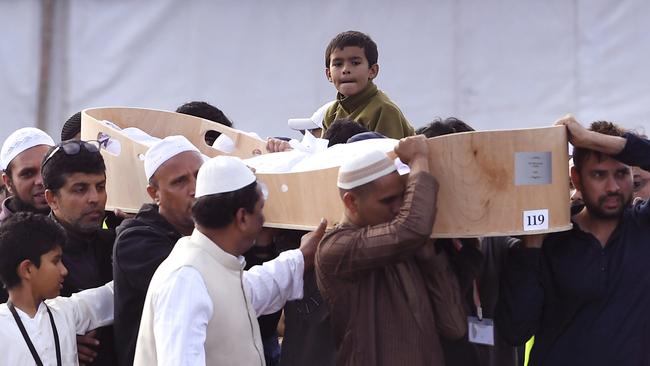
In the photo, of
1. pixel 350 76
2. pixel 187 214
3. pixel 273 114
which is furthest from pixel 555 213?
pixel 273 114

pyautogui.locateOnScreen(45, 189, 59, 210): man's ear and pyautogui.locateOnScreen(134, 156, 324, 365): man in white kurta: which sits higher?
pyautogui.locateOnScreen(45, 189, 59, 210): man's ear

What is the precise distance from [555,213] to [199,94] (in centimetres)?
473

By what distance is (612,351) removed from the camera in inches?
145

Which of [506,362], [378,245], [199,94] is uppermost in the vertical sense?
[199,94]

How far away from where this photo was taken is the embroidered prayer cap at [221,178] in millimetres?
3256

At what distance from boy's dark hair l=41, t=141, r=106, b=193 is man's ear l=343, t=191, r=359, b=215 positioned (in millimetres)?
1127

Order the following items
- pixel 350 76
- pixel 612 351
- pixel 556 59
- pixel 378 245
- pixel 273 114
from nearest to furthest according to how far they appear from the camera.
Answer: pixel 378 245 < pixel 612 351 < pixel 350 76 < pixel 556 59 < pixel 273 114

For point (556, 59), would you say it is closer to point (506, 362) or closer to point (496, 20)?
point (496, 20)

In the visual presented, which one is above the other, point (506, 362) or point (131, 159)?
point (131, 159)

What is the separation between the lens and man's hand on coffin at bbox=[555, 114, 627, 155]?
3516 mm

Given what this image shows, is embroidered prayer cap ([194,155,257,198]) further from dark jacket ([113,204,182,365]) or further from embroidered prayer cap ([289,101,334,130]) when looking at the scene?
embroidered prayer cap ([289,101,334,130])

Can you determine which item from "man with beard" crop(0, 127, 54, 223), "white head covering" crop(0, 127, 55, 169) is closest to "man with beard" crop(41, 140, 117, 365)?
"man with beard" crop(0, 127, 54, 223)

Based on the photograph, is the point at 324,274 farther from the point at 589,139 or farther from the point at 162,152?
the point at 589,139

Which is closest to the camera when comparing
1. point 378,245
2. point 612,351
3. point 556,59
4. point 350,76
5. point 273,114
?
point 378,245
